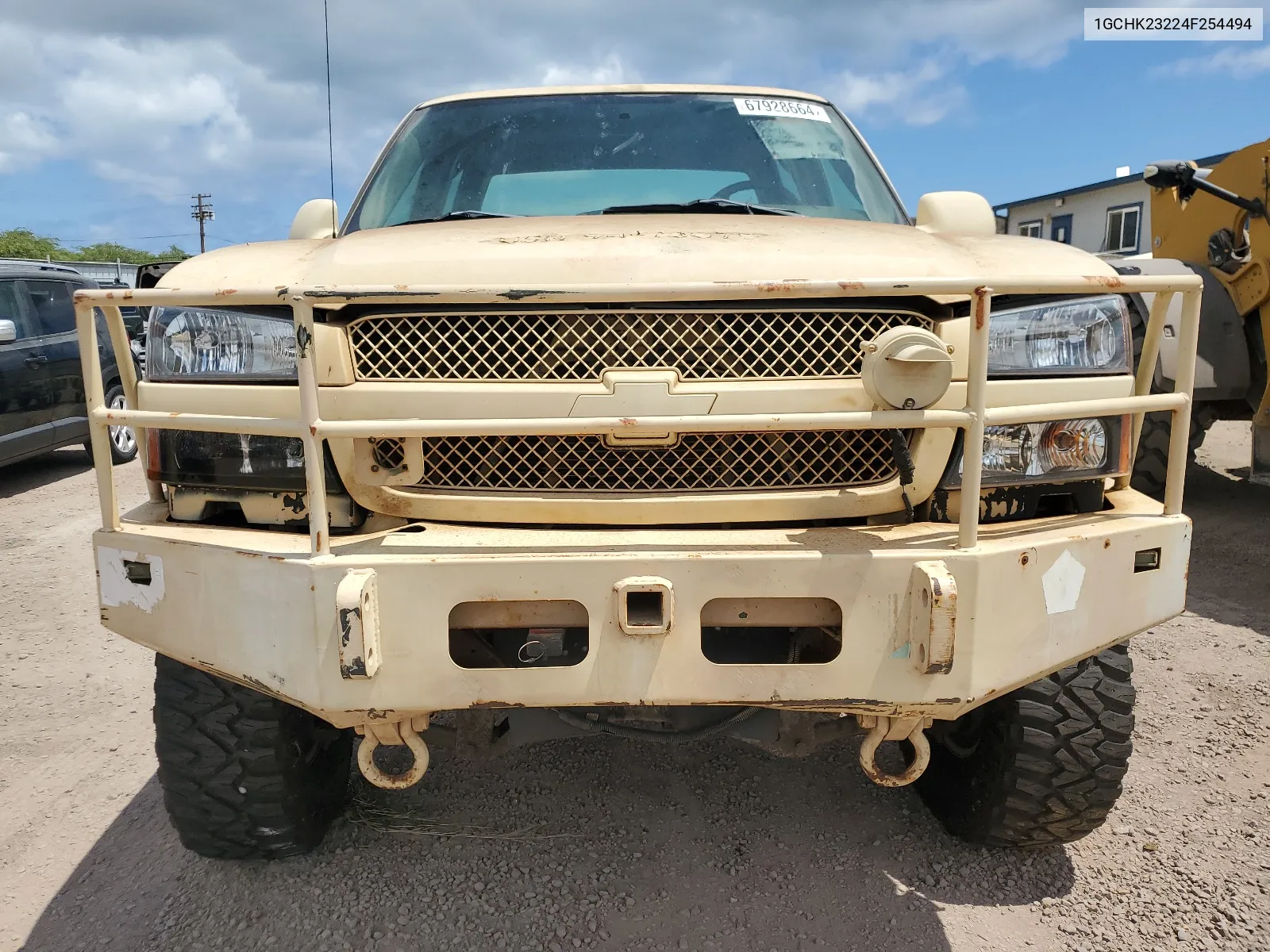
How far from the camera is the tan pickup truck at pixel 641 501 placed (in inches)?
69.1

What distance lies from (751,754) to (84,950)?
1940 millimetres

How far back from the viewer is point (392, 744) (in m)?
2.09

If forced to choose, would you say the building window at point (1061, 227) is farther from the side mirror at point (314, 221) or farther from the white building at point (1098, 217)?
the side mirror at point (314, 221)

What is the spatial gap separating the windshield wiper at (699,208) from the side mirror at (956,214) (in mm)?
507

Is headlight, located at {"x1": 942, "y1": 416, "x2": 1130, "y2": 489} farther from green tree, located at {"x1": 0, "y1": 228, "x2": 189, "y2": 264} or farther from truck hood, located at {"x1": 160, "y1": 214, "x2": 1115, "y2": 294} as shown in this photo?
green tree, located at {"x1": 0, "y1": 228, "x2": 189, "y2": 264}

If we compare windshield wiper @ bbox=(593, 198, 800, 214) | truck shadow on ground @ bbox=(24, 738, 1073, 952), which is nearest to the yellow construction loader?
windshield wiper @ bbox=(593, 198, 800, 214)

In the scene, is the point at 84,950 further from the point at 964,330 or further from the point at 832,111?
the point at 832,111

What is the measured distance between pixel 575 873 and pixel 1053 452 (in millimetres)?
1611

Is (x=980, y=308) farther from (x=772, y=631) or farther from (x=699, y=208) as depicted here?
(x=699, y=208)

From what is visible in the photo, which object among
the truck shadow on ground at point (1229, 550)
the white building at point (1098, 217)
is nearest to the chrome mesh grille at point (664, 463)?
the truck shadow on ground at point (1229, 550)

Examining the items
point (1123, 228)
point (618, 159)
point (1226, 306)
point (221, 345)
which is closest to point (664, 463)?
point (221, 345)

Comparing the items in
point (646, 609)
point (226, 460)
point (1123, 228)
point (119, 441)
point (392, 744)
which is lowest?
point (119, 441)

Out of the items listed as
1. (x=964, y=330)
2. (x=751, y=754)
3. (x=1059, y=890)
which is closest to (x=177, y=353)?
(x=964, y=330)

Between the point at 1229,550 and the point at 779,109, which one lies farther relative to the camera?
the point at 1229,550
